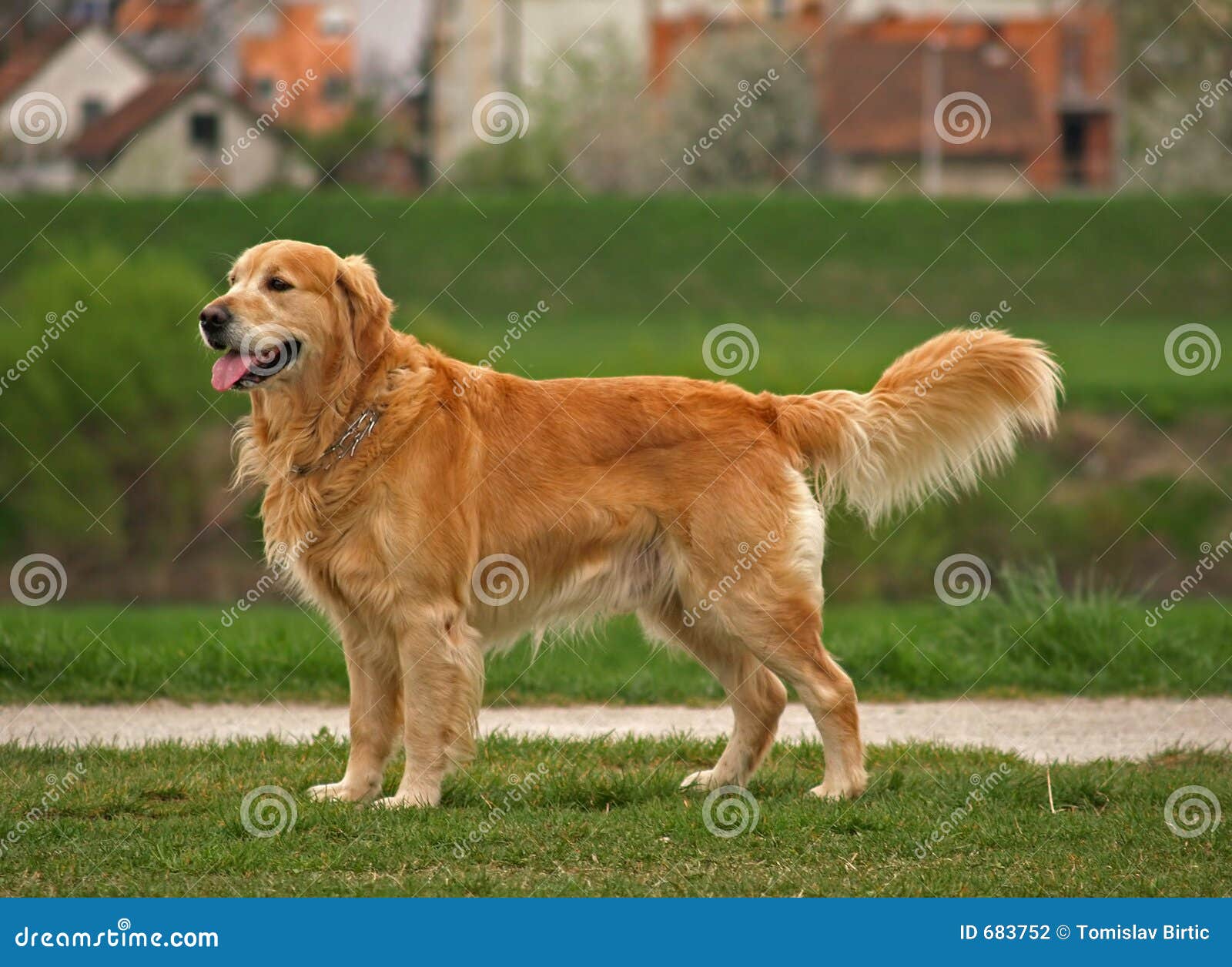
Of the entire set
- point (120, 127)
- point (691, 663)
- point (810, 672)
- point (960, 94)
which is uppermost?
point (960, 94)

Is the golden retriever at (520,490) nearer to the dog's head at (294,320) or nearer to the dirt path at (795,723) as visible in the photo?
the dog's head at (294,320)

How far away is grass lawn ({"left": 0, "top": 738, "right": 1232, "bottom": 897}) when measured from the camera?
5438 mm

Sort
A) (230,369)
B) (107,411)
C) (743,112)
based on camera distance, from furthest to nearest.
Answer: (743,112) < (107,411) < (230,369)

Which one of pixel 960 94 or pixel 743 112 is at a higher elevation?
pixel 960 94

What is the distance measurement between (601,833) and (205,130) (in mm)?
45349

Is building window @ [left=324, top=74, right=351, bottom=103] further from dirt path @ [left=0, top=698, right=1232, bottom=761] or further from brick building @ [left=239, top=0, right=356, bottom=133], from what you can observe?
dirt path @ [left=0, top=698, right=1232, bottom=761]

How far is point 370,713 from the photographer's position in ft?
22.5

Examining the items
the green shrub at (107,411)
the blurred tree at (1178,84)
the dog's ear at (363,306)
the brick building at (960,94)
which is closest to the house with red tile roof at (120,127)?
the brick building at (960,94)

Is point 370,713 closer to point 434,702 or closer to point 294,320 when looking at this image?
point 434,702

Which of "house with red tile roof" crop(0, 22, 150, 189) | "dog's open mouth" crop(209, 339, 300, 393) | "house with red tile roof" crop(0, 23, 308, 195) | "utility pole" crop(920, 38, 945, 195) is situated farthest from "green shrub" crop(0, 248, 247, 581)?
"utility pole" crop(920, 38, 945, 195)

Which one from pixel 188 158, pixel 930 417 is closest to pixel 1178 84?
pixel 188 158

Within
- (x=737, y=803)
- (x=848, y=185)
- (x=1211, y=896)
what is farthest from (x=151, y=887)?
(x=848, y=185)

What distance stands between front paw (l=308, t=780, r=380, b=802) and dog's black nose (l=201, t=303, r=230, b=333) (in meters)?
2.05

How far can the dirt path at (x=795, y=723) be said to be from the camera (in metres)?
8.07
